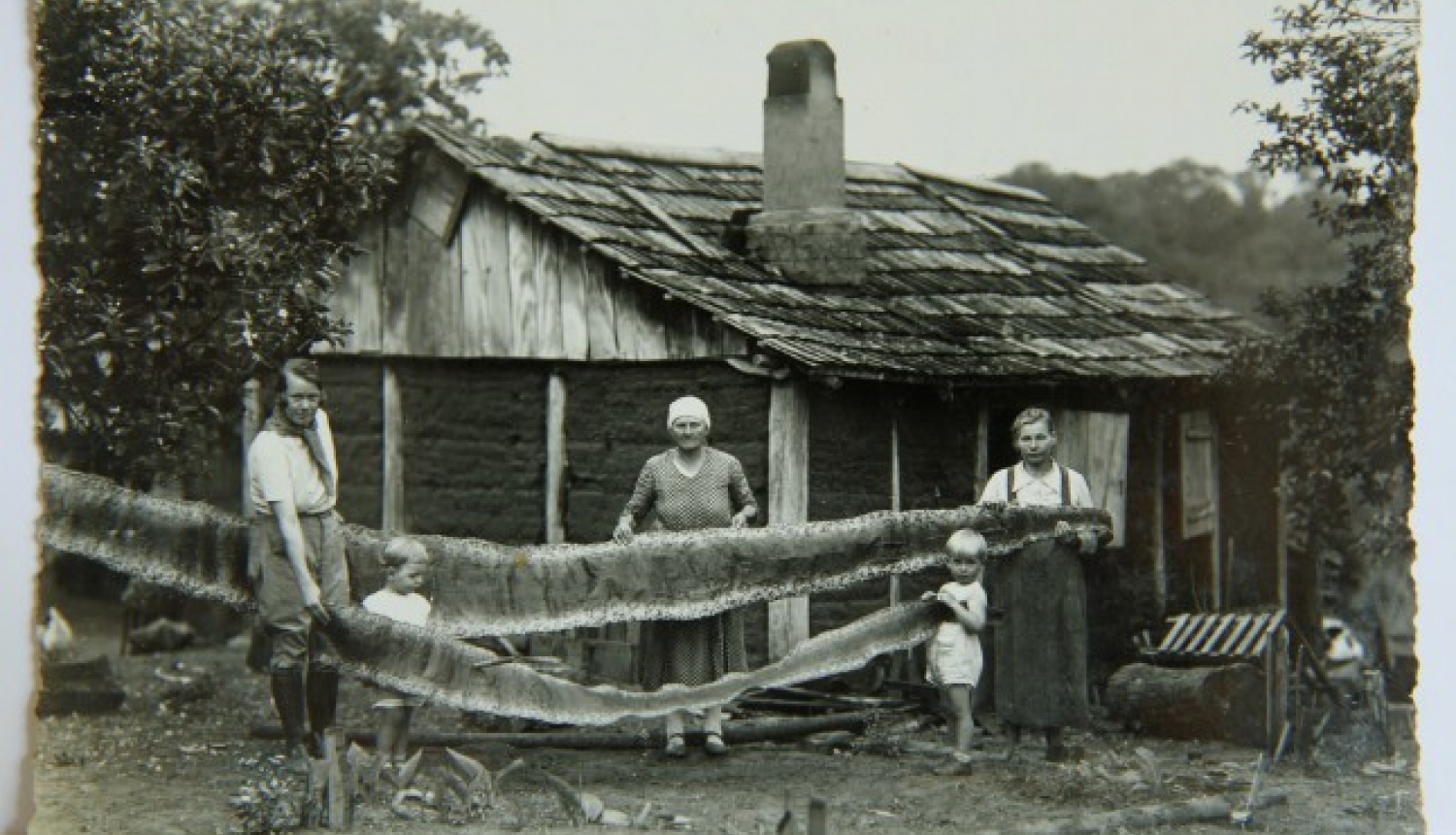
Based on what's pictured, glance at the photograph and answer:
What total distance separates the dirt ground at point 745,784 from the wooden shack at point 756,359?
191cm

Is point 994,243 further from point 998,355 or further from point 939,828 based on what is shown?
point 939,828

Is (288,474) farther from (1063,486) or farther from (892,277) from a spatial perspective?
(892,277)

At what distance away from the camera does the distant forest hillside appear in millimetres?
25109

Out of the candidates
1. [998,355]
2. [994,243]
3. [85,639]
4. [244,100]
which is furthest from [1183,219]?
[244,100]

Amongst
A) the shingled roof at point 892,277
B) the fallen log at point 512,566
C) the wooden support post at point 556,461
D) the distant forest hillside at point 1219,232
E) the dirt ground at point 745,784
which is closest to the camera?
the dirt ground at point 745,784

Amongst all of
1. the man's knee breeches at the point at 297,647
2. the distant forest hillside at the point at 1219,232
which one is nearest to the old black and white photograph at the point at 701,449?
the man's knee breeches at the point at 297,647

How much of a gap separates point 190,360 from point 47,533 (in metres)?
1.09

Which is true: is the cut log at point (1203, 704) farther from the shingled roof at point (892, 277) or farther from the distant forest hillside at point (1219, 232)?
the distant forest hillside at point (1219, 232)

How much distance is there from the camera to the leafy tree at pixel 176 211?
7.95 meters

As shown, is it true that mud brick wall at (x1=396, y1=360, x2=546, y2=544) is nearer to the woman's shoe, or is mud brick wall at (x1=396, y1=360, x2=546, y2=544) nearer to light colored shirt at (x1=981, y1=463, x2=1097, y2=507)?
the woman's shoe

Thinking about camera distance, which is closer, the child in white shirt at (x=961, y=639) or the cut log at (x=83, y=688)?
the child in white shirt at (x=961, y=639)

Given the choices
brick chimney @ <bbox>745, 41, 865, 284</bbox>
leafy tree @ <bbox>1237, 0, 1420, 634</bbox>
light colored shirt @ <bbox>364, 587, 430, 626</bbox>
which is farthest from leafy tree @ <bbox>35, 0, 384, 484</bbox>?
leafy tree @ <bbox>1237, 0, 1420, 634</bbox>

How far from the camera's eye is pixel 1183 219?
26859 mm

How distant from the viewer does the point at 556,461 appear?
37.9 feet
